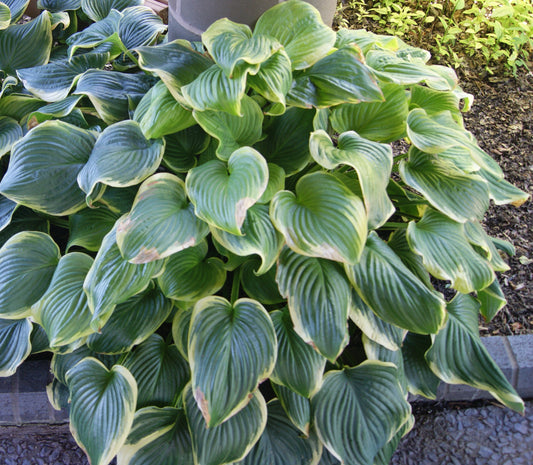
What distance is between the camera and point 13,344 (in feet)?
5.24

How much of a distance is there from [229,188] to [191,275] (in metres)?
0.31

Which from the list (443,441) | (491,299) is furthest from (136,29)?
(443,441)

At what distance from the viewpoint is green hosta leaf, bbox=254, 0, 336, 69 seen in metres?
1.55

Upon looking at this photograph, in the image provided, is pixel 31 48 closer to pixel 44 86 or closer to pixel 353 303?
pixel 44 86

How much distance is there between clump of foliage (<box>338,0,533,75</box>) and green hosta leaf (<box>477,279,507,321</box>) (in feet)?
5.64

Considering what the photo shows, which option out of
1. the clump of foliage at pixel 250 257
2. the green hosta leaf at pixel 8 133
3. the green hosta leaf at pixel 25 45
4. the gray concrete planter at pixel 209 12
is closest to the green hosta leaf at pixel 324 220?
the clump of foliage at pixel 250 257

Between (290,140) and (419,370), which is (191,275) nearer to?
(290,140)

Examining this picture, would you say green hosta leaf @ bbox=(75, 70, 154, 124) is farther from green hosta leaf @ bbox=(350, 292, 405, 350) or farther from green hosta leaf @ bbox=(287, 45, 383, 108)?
green hosta leaf @ bbox=(350, 292, 405, 350)

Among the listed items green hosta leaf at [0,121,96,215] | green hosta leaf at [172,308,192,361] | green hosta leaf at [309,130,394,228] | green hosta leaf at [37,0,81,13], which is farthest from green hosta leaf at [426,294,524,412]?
green hosta leaf at [37,0,81,13]

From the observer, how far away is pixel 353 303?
1490 mm

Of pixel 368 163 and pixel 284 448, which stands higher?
pixel 368 163

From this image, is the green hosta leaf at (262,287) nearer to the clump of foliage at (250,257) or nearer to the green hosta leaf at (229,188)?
the clump of foliage at (250,257)

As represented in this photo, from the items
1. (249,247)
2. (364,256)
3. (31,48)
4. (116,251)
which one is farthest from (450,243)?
(31,48)

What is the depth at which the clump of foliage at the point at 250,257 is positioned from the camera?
4.41 feet
